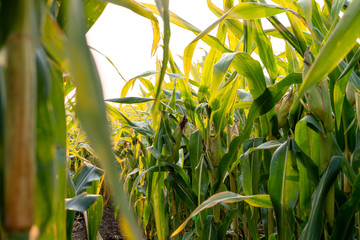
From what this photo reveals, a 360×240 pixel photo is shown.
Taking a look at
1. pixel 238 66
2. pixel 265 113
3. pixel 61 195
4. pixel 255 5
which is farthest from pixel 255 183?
pixel 61 195

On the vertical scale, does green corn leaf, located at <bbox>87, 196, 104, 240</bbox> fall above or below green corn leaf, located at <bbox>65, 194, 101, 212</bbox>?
below

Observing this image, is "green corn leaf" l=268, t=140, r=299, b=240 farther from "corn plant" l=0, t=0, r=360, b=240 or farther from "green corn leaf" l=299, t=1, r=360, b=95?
"green corn leaf" l=299, t=1, r=360, b=95

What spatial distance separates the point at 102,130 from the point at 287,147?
57 cm

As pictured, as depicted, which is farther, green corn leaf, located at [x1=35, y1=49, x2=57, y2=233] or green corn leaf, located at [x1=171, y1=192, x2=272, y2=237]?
green corn leaf, located at [x1=171, y1=192, x2=272, y2=237]

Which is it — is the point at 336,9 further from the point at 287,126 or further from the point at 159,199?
the point at 159,199

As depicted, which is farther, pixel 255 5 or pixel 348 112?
pixel 348 112

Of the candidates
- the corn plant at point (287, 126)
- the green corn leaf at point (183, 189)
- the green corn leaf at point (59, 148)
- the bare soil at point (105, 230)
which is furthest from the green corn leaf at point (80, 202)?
the bare soil at point (105, 230)

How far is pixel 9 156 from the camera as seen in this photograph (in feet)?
0.30

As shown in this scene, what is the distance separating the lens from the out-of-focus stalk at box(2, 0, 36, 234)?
0.09 meters

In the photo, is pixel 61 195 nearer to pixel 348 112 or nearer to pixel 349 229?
pixel 349 229

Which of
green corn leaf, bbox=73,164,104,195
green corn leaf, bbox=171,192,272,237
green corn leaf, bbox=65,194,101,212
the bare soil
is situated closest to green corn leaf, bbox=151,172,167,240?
green corn leaf, bbox=73,164,104,195

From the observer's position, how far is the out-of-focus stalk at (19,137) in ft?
0.30

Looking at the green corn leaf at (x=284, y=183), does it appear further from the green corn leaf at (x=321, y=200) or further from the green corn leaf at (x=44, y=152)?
the green corn leaf at (x=44, y=152)

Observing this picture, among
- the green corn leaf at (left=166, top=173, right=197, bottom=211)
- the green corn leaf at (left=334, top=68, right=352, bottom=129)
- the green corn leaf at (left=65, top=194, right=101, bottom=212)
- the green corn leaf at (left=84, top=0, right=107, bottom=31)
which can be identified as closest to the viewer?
the green corn leaf at (left=84, top=0, right=107, bottom=31)
